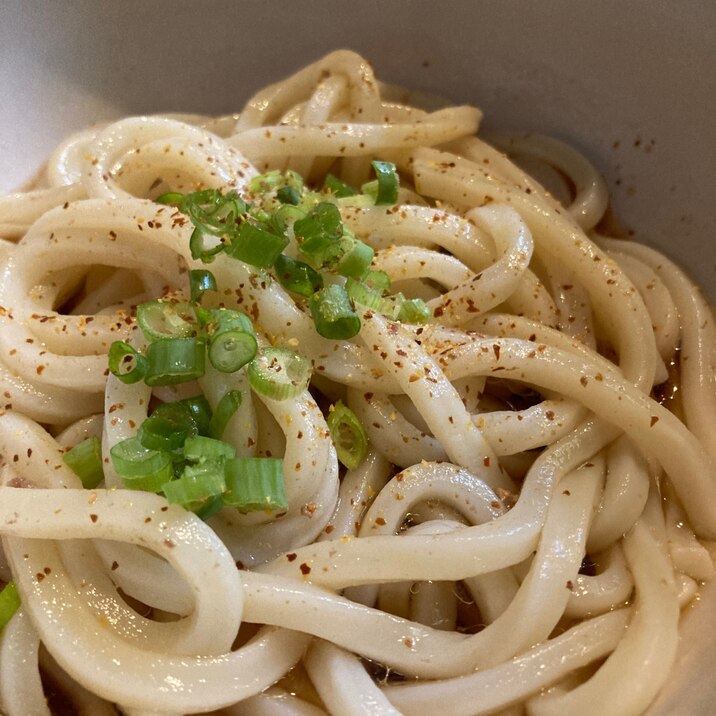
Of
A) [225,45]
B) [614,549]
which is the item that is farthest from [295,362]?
[225,45]

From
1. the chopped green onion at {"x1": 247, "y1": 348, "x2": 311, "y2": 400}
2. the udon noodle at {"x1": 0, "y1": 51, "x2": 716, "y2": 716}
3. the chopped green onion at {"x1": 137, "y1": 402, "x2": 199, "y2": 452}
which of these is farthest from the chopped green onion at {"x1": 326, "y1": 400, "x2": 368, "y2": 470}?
the chopped green onion at {"x1": 137, "y1": 402, "x2": 199, "y2": 452}

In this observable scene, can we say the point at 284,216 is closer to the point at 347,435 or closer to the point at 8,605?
the point at 347,435

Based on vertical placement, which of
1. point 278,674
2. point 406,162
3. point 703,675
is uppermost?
point 406,162

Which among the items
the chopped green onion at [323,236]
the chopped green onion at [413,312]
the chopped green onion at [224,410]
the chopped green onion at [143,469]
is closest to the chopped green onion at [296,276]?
the chopped green onion at [323,236]

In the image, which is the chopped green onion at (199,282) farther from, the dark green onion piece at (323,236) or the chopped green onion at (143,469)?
the chopped green onion at (143,469)

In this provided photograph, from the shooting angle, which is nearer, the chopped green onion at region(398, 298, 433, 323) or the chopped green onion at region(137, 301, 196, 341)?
the chopped green onion at region(137, 301, 196, 341)

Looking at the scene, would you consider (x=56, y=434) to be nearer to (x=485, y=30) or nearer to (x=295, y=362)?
(x=295, y=362)

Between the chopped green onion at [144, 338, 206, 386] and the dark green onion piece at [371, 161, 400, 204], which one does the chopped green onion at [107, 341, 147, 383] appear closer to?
the chopped green onion at [144, 338, 206, 386]
